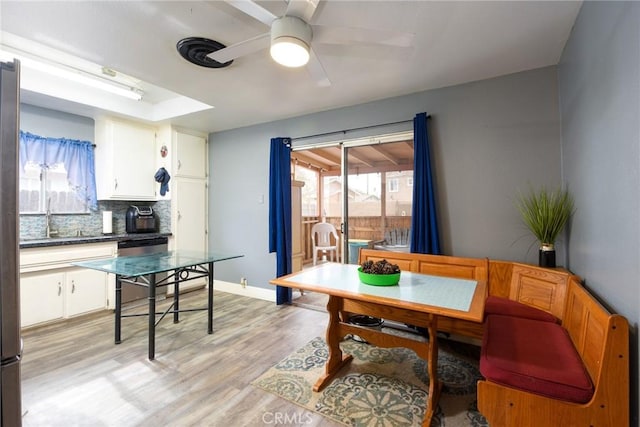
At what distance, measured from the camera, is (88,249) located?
3221 mm

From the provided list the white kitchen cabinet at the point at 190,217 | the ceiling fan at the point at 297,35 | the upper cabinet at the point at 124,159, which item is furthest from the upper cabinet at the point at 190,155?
the ceiling fan at the point at 297,35

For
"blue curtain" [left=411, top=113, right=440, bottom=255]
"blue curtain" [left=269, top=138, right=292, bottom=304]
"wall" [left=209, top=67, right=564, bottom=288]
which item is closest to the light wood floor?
"blue curtain" [left=269, top=138, right=292, bottom=304]

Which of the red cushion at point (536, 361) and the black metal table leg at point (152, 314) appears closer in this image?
the red cushion at point (536, 361)

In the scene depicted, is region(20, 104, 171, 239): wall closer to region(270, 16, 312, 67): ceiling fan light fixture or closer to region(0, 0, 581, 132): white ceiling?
region(0, 0, 581, 132): white ceiling

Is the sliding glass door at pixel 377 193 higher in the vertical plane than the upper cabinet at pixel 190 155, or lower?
lower

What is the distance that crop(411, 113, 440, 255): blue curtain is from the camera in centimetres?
274

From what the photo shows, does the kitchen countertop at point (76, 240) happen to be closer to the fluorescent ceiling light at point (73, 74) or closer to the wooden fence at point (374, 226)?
the fluorescent ceiling light at point (73, 74)

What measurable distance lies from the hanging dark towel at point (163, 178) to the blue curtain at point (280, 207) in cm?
161

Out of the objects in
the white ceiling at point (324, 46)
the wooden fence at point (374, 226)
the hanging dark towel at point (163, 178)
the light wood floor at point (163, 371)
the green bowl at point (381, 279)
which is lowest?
the light wood floor at point (163, 371)

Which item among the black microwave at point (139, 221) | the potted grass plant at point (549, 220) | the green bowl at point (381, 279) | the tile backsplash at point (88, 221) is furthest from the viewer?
the black microwave at point (139, 221)

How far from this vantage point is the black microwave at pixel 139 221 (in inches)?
152

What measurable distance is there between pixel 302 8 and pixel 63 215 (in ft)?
12.6

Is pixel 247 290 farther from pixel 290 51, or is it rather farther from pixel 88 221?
pixel 290 51

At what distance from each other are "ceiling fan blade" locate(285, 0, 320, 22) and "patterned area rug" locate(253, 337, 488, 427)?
7.77 ft
